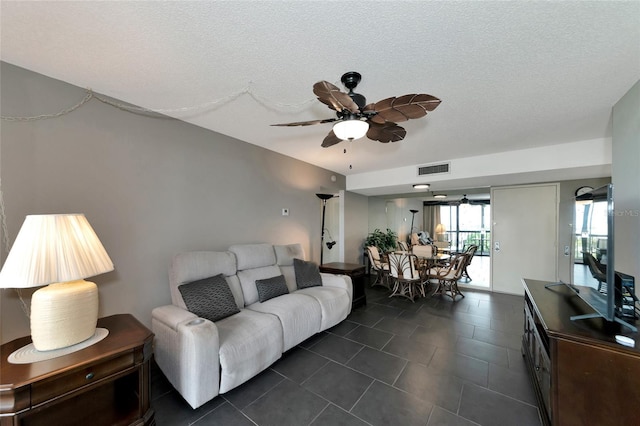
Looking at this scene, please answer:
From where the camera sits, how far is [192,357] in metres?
1.76

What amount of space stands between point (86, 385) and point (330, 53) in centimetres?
251

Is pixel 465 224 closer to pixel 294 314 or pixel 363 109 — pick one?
pixel 294 314

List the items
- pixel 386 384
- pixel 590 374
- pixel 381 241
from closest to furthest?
1. pixel 590 374
2. pixel 386 384
3. pixel 381 241

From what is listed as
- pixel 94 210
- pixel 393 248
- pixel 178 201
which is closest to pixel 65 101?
pixel 94 210

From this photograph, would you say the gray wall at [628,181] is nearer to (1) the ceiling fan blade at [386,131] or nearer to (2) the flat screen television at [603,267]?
(2) the flat screen television at [603,267]

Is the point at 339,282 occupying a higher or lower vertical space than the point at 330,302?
higher

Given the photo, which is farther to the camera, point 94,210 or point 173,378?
point 94,210

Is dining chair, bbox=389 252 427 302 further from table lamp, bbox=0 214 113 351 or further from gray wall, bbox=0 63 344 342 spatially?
table lamp, bbox=0 214 113 351

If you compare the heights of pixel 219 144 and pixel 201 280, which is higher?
pixel 219 144

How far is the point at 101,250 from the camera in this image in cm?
163

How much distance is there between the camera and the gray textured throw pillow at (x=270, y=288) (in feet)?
9.53

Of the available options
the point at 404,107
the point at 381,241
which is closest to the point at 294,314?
the point at 404,107

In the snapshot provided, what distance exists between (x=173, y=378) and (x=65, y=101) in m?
2.49

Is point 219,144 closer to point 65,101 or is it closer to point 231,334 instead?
point 65,101
